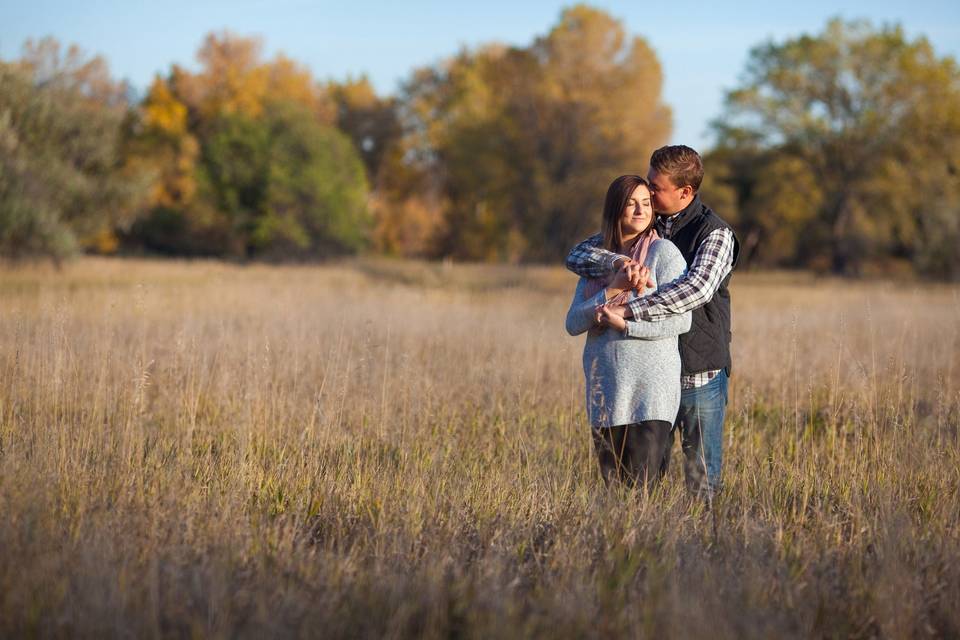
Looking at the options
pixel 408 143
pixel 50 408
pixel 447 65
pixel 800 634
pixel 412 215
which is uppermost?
pixel 447 65

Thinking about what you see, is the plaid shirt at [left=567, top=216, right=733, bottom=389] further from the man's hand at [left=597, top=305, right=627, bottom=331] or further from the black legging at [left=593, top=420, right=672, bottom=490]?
the black legging at [left=593, top=420, right=672, bottom=490]

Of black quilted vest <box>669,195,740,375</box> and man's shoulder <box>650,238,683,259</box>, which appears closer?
man's shoulder <box>650,238,683,259</box>

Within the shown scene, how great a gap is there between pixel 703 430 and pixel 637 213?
1.14 meters

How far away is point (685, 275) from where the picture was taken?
154 inches

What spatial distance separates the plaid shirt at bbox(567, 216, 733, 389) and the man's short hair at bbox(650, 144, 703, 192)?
240 mm

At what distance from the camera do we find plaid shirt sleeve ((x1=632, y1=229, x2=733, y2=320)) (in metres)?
3.78

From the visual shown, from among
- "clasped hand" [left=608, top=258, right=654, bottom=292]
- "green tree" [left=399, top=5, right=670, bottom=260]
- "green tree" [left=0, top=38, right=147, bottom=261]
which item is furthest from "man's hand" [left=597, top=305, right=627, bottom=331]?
"green tree" [left=399, top=5, right=670, bottom=260]

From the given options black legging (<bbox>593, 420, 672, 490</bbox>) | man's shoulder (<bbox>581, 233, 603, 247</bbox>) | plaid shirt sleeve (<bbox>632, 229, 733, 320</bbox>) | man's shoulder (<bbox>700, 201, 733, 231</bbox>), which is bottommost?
black legging (<bbox>593, 420, 672, 490</bbox>)

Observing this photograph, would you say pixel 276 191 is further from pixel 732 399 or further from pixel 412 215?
pixel 732 399

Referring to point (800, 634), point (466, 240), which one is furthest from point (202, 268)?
point (800, 634)

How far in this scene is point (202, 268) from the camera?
24766 mm

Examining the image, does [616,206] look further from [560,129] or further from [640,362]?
[560,129]

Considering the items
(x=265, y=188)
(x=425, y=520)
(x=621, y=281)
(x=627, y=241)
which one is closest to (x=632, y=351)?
(x=621, y=281)

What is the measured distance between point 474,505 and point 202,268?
22243mm
